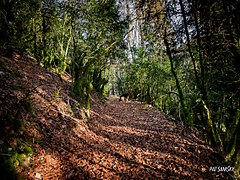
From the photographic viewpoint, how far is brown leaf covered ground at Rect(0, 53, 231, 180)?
303 cm

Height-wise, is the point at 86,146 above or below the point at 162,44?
below

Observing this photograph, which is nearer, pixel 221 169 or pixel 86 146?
pixel 221 169

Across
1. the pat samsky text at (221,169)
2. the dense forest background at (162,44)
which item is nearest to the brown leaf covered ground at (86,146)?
the pat samsky text at (221,169)

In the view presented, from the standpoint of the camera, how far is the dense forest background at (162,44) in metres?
3.97

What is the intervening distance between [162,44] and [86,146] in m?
5.69

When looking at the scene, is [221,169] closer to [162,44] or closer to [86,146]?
[86,146]

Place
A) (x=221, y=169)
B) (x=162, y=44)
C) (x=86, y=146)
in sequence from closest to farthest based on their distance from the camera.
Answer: (x=221, y=169) → (x=86, y=146) → (x=162, y=44)

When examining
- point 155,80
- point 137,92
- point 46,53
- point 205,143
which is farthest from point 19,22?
point 137,92

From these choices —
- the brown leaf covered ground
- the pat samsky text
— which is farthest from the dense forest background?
the brown leaf covered ground

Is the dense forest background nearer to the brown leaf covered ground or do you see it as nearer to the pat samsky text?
the pat samsky text

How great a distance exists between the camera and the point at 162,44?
25.7 ft

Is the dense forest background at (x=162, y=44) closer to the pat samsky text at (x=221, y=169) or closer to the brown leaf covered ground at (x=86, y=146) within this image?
the pat samsky text at (x=221, y=169)

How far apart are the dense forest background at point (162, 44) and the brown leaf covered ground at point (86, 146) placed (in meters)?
0.71

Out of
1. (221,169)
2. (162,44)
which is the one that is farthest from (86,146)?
(162,44)
